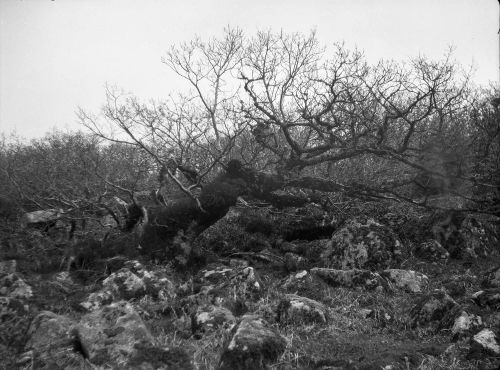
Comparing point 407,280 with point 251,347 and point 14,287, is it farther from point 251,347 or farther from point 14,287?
point 14,287

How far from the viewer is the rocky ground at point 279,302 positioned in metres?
4.93

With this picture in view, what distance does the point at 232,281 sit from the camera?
8188 millimetres

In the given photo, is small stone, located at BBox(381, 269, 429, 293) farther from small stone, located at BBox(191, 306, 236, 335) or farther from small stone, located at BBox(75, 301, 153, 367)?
small stone, located at BBox(75, 301, 153, 367)

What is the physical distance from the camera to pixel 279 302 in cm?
687

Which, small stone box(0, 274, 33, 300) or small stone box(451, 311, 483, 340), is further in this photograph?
small stone box(0, 274, 33, 300)

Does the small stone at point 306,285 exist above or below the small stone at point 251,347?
above

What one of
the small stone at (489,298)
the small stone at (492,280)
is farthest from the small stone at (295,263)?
the small stone at (489,298)

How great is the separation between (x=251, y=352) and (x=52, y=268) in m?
8.30

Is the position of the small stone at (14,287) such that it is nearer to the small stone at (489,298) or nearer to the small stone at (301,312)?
the small stone at (301,312)

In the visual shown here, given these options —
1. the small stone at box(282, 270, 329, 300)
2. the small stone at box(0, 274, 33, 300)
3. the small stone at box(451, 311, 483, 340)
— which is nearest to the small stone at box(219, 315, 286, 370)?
the small stone at box(451, 311, 483, 340)

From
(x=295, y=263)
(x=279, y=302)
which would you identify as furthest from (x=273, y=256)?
(x=279, y=302)

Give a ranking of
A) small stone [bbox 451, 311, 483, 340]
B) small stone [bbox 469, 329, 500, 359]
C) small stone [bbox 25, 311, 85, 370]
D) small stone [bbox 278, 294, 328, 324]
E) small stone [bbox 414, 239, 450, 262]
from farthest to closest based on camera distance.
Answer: small stone [bbox 414, 239, 450, 262] → small stone [bbox 278, 294, 328, 324] → small stone [bbox 451, 311, 483, 340] → small stone [bbox 25, 311, 85, 370] → small stone [bbox 469, 329, 500, 359]

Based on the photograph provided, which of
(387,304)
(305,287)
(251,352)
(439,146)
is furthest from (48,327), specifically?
(439,146)

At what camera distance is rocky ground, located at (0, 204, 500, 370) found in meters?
4.93
